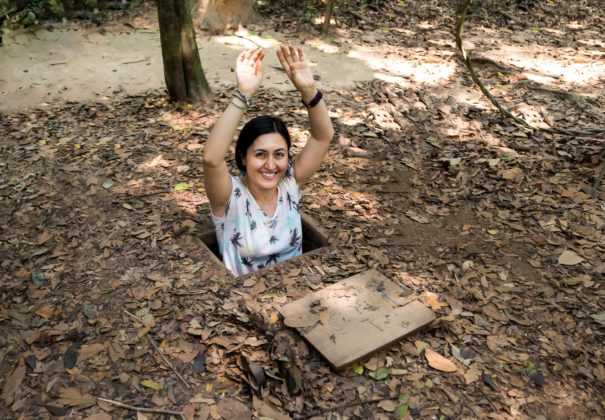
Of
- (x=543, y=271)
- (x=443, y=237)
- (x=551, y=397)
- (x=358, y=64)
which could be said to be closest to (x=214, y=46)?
(x=358, y=64)

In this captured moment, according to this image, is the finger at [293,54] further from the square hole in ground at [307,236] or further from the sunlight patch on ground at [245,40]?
the sunlight patch on ground at [245,40]

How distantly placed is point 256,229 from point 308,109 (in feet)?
2.84

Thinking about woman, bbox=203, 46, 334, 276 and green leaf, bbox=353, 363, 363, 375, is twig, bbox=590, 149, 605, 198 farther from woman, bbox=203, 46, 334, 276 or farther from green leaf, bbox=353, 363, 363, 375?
green leaf, bbox=353, 363, 363, 375

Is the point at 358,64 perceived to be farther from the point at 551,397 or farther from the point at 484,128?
the point at 551,397

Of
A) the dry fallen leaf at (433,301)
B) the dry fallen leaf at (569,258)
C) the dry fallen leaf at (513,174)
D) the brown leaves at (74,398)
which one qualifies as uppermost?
the dry fallen leaf at (513,174)

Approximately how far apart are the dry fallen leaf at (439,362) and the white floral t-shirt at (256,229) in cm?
126

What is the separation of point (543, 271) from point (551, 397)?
111 cm

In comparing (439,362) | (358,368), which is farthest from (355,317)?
(439,362)

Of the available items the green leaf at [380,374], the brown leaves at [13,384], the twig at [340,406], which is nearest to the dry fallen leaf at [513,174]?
the green leaf at [380,374]

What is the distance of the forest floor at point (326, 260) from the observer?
2.76 metres

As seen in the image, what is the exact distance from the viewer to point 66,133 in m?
5.63

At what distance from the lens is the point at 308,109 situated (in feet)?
11.4

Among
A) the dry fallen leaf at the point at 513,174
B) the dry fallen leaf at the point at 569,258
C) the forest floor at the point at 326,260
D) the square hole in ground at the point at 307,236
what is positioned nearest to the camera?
the forest floor at the point at 326,260

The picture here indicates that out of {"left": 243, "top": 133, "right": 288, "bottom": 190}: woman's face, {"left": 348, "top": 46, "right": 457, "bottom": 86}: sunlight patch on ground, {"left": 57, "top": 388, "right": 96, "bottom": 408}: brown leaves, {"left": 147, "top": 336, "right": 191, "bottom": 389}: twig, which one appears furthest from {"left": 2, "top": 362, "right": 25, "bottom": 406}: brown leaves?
{"left": 348, "top": 46, "right": 457, "bottom": 86}: sunlight patch on ground
